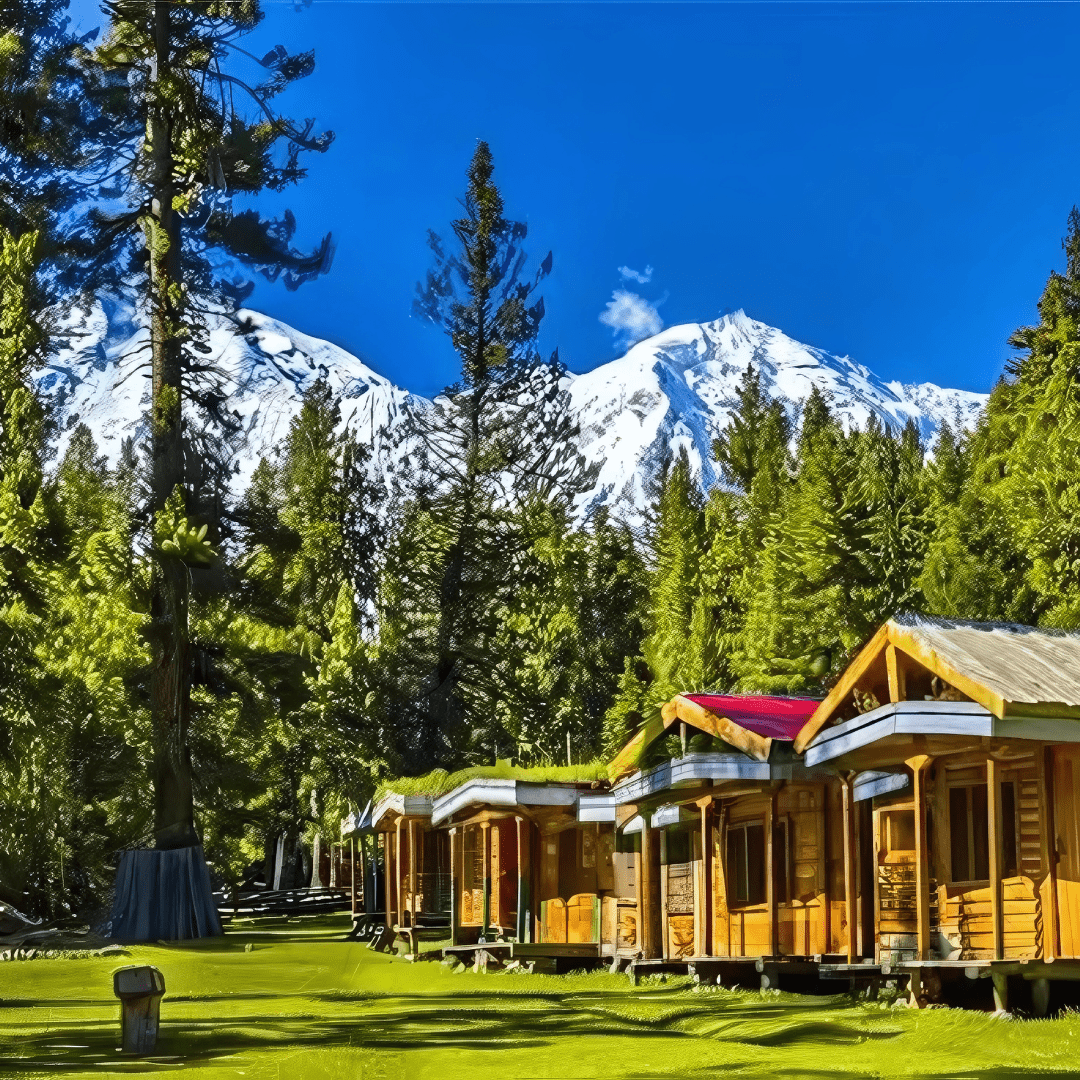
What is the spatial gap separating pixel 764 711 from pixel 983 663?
667cm

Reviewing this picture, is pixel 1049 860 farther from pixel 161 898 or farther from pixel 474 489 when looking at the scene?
pixel 474 489

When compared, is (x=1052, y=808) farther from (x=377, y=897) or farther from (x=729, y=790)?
(x=377, y=897)

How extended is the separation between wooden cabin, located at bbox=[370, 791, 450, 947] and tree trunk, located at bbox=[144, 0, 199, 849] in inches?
187

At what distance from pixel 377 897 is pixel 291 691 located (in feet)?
34.8

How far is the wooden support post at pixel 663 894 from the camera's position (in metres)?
26.1

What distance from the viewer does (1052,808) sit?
18.1m

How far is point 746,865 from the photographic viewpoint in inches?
979

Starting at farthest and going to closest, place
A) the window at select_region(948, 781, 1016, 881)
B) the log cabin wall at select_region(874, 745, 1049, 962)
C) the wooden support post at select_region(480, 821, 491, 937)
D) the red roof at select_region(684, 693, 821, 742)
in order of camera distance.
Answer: the wooden support post at select_region(480, 821, 491, 937) < the red roof at select_region(684, 693, 821, 742) < the window at select_region(948, 781, 1016, 881) < the log cabin wall at select_region(874, 745, 1049, 962)

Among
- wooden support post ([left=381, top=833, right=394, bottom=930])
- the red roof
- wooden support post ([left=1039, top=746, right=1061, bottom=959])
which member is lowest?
wooden support post ([left=381, top=833, right=394, bottom=930])

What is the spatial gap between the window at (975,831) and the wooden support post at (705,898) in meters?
→ 4.55

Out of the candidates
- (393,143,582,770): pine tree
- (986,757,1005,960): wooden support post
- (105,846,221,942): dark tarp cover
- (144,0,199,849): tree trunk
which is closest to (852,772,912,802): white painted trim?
(986,757,1005,960): wooden support post

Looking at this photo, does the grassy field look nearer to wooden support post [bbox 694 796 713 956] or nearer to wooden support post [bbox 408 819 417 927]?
wooden support post [bbox 694 796 713 956]

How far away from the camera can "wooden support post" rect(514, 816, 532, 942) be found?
30703 mm

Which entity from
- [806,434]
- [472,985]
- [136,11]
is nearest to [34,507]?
[136,11]
